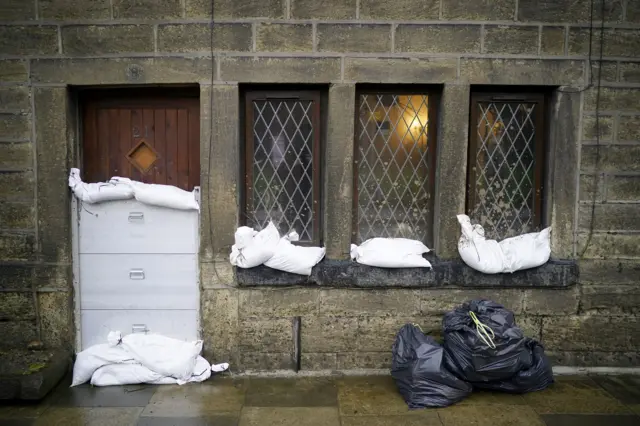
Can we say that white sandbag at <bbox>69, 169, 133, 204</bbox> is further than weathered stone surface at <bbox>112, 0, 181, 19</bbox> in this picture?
Yes

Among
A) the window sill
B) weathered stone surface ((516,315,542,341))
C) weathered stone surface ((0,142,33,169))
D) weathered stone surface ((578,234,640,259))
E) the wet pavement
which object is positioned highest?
weathered stone surface ((0,142,33,169))

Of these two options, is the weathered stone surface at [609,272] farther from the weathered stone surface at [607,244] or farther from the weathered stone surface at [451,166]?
the weathered stone surface at [451,166]

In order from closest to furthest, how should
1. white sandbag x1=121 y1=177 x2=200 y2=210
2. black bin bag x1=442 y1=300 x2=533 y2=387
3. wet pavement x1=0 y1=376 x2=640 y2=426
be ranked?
wet pavement x1=0 y1=376 x2=640 y2=426
black bin bag x1=442 y1=300 x2=533 y2=387
white sandbag x1=121 y1=177 x2=200 y2=210

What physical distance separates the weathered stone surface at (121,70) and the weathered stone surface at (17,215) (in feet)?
3.86

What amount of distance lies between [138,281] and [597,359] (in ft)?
14.8

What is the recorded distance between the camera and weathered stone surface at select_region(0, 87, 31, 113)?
172 inches

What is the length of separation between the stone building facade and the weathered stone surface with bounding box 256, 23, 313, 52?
0.01 m

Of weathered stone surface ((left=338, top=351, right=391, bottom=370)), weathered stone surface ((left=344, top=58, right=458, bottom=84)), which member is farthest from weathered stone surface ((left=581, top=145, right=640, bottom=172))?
weathered stone surface ((left=338, top=351, right=391, bottom=370))

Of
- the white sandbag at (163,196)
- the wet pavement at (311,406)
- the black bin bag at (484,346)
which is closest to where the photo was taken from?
the wet pavement at (311,406)

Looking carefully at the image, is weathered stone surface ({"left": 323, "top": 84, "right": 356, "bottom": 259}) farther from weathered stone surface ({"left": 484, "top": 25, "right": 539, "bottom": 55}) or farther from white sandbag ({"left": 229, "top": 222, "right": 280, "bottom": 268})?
weathered stone surface ({"left": 484, "top": 25, "right": 539, "bottom": 55})

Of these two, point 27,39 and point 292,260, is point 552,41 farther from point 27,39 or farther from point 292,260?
point 27,39

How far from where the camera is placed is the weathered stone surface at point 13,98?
436 centimetres

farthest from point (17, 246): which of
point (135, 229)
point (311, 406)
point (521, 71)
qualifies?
point (521, 71)

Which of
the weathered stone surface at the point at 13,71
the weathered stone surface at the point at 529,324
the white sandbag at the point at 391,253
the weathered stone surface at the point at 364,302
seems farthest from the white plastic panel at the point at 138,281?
the weathered stone surface at the point at 529,324
